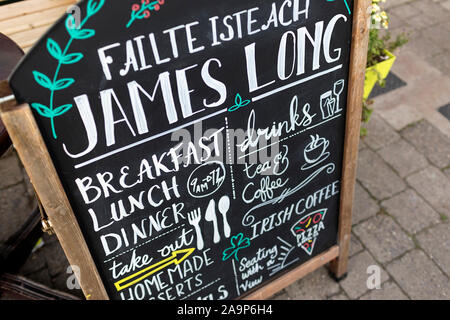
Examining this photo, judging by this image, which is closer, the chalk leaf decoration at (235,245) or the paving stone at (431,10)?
the chalk leaf decoration at (235,245)

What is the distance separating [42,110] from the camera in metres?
1.31

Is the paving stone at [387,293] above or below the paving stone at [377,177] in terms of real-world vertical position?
below

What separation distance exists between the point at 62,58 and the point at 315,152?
130cm

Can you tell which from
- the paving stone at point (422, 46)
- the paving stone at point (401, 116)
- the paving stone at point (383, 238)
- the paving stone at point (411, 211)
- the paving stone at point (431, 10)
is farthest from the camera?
the paving stone at point (431, 10)

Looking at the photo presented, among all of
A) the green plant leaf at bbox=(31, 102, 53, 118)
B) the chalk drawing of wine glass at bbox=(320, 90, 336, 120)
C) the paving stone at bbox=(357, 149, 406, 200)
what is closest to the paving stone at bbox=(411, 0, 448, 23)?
the paving stone at bbox=(357, 149, 406, 200)

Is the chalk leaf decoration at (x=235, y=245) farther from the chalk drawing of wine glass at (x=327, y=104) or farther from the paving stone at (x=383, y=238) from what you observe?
the paving stone at (x=383, y=238)

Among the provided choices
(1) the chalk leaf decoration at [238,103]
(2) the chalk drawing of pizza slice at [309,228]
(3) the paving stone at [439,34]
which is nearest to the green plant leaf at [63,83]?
(1) the chalk leaf decoration at [238,103]

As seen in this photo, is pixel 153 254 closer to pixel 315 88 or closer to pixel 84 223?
pixel 84 223

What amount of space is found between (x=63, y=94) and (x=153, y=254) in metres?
0.90

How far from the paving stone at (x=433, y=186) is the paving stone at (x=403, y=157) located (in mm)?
65

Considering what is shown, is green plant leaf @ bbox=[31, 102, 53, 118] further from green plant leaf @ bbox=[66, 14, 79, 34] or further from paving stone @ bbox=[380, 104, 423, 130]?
paving stone @ bbox=[380, 104, 423, 130]

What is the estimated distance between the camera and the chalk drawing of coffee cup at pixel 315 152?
2.07 meters
